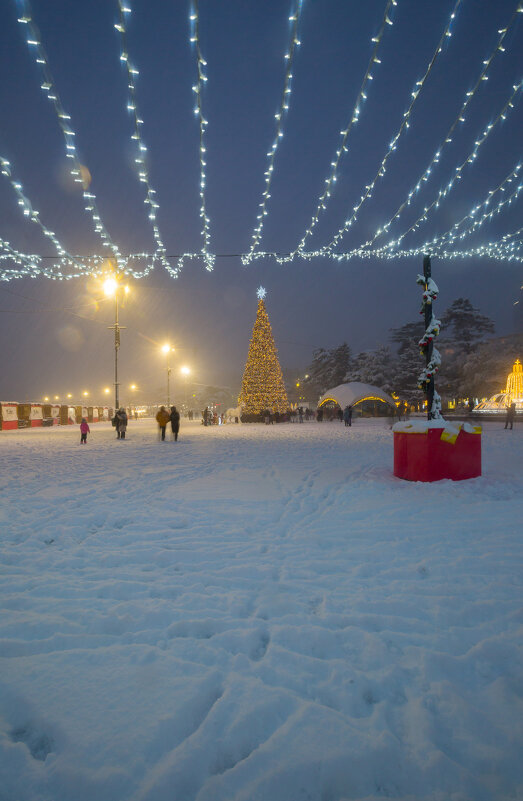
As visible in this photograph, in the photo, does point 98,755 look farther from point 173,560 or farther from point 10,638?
point 173,560

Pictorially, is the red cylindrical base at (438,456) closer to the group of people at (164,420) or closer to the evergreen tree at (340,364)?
the group of people at (164,420)

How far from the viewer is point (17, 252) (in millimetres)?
12891

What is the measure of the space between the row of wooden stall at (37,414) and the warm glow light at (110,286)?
15792mm

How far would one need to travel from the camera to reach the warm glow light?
16469 mm

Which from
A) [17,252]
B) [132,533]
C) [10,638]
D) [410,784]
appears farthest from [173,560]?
[17,252]

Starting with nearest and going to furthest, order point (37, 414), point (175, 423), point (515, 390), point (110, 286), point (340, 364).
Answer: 1. point (110, 286)
2. point (175, 423)
3. point (515, 390)
4. point (37, 414)
5. point (340, 364)

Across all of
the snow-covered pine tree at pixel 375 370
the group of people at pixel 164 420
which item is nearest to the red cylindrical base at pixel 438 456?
the group of people at pixel 164 420

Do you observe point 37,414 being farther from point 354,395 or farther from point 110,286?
point 354,395

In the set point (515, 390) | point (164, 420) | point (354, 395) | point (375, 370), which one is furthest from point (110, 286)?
point (375, 370)

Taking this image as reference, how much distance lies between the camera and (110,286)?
1655 cm

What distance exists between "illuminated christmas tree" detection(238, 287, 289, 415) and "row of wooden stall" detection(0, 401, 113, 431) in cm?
1469

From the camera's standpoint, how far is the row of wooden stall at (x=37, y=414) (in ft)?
90.4

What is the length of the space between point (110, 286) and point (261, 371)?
61.8ft

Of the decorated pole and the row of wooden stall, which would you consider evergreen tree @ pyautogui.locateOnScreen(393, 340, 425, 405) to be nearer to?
the row of wooden stall
